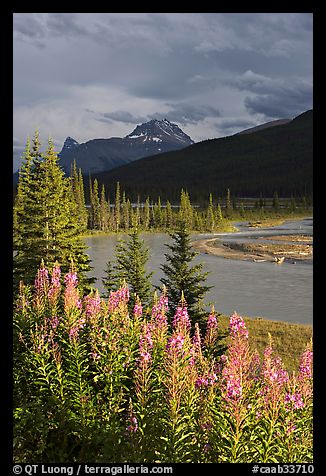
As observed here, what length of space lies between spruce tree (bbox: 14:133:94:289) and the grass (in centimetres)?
983

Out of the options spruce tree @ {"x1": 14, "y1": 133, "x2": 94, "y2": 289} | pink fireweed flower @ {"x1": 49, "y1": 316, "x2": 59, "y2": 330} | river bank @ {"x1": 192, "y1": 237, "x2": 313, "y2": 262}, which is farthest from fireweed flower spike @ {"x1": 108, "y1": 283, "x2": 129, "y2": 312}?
river bank @ {"x1": 192, "y1": 237, "x2": 313, "y2": 262}

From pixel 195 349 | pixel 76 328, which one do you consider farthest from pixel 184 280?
pixel 76 328

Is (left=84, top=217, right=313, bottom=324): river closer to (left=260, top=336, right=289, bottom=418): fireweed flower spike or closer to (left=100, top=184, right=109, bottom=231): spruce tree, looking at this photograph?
(left=260, top=336, right=289, bottom=418): fireweed flower spike

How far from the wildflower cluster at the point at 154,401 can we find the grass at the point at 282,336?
15.0m

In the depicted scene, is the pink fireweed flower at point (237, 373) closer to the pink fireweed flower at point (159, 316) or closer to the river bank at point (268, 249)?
the pink fireweed flower at point (159, 316)

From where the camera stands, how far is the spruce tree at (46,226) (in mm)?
18859

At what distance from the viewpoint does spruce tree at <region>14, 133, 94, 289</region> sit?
18.9 m

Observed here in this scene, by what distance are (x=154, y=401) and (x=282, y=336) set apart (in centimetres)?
2018

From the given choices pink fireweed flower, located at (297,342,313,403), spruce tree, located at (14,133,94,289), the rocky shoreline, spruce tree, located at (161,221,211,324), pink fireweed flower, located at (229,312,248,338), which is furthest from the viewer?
the rocky shoreline

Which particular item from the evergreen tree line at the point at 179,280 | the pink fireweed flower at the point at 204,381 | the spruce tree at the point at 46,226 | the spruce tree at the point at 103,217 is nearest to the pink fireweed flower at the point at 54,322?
the pink fireweed flower at the point at 204,381

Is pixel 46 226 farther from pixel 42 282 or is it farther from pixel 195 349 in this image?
pixel 195 349
